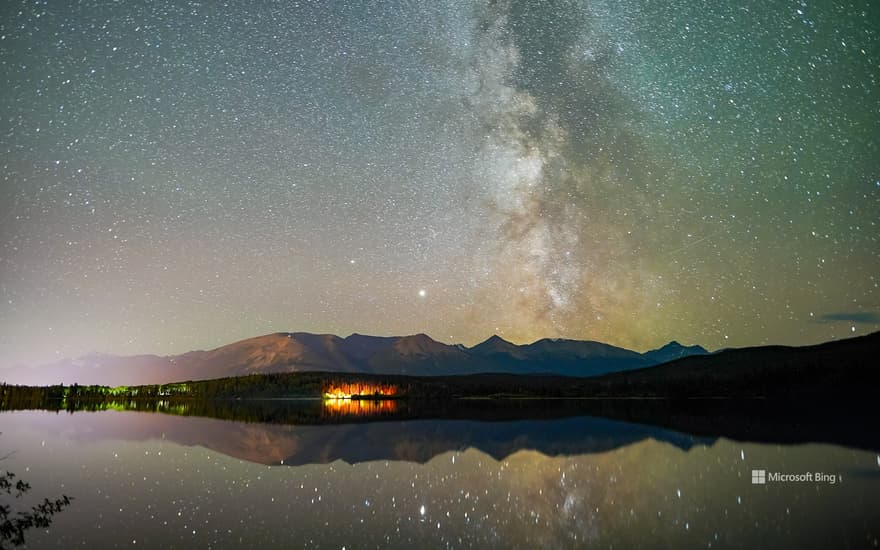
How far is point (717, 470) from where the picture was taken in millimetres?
31500

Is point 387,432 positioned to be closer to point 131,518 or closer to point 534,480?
point 534,480

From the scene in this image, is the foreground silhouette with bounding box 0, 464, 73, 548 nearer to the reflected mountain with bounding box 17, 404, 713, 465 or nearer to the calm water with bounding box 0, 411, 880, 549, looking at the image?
the calm water with bounding box 0, 411, 880, 549

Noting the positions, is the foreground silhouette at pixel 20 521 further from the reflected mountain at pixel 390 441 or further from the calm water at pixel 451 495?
the reflected mountain at pixel 390 441

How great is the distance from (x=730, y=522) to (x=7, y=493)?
90.5 feet

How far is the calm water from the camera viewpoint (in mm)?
17859

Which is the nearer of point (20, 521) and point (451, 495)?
point (20, 521)

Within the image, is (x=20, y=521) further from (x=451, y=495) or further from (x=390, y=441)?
(x=390, y=441)

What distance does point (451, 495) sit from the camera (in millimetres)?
24719

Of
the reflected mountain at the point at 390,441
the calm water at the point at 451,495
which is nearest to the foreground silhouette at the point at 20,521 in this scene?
the calm water at the point at 451,495

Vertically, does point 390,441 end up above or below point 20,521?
below

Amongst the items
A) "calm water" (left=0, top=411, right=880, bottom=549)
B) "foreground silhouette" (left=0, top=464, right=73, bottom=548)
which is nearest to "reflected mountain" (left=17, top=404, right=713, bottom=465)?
"calm water" (left=0, top=411, right=880, bottom=549)

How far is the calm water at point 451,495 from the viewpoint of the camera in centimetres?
1786

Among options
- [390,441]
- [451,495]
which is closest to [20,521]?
[451,495]

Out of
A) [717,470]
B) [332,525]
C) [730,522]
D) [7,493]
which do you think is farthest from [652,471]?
[7,493]
